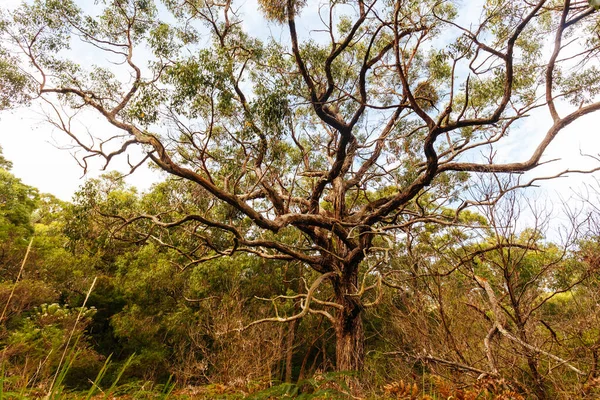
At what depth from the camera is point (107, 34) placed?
684 cm

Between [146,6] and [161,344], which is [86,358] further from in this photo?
[146,6]

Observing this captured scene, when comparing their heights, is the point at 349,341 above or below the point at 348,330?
below

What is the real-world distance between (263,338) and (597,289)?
265 inches

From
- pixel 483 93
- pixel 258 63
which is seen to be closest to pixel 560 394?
pixel 483 93

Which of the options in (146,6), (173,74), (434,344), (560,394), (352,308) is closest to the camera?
(560,394)

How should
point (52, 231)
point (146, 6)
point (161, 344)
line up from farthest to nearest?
1. point (52, 231)
2. point (161, 344)
3. point (146, 6)

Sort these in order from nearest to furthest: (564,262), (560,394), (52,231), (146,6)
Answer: (560,394)
(564,262)
(146,6)
(52,231)

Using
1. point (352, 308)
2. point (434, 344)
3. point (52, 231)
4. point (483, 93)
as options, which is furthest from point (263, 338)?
point (52, 231)

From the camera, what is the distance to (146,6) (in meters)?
6.82

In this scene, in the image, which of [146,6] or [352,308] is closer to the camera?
[352,308]

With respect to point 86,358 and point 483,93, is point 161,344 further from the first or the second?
point 483,93

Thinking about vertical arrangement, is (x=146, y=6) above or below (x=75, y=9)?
above

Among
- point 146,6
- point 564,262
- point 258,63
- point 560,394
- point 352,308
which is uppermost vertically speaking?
point 146,6

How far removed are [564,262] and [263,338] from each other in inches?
258
